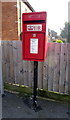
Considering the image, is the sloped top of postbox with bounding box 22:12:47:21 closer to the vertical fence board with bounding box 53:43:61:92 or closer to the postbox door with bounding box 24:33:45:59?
the postbox door with bounding box 24:33:45:59

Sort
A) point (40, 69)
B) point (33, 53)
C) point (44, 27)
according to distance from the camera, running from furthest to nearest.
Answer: point (40, 69) → point (33, 53) → point (44, 27)

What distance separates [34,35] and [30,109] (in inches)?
63.9

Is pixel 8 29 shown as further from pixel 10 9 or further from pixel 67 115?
pixel 67 115

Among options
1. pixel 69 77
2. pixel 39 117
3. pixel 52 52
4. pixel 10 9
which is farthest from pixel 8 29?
pixel 39 117

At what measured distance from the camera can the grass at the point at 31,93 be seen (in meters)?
2.62

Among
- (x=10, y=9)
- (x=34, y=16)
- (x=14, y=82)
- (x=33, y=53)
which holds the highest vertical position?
(x=10, y=9)

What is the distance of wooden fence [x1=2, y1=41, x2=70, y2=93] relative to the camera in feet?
8.33

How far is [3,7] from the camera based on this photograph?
6461 mm

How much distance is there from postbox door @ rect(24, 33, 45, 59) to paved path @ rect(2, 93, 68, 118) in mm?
1166

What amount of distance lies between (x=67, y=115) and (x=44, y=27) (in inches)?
73.0

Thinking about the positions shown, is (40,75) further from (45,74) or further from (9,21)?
(9,21)

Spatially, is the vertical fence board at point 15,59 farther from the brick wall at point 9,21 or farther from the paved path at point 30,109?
the brick wall at point 9,21

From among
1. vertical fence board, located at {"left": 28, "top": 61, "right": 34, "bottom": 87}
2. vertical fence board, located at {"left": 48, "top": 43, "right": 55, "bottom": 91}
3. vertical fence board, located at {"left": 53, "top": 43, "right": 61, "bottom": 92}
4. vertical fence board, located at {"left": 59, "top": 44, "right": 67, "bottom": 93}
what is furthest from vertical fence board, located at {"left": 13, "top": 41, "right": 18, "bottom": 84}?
vertical fence board, located at {"left": 59, "top": 44, "right": 67, "bottom": 93}

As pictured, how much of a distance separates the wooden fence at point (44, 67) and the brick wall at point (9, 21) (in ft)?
12.7
